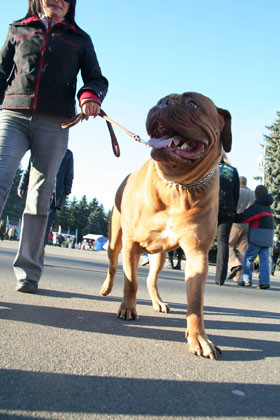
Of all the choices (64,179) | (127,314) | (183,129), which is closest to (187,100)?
(183,129)

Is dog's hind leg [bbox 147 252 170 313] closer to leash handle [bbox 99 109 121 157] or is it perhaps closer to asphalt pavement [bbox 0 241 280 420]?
asphalt pavement [bbox 0 241 280 420]

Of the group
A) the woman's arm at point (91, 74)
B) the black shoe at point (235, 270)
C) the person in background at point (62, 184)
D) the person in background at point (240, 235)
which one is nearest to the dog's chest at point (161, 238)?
the woman's arm at point (91, 74)

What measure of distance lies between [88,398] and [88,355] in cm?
47

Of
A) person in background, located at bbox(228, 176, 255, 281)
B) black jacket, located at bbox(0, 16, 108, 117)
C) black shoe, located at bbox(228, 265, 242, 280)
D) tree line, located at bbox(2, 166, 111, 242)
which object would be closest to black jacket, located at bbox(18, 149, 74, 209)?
black jacket, located at bbox(0, 16, 108, 117)

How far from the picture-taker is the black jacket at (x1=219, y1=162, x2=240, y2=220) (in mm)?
5766

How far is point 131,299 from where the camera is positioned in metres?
2.81

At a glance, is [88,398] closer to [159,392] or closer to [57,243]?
[159,392]

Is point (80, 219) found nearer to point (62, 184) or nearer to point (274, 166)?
point (274, 166)

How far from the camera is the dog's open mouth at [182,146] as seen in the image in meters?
2.36

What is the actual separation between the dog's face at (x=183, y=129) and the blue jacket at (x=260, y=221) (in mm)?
5003

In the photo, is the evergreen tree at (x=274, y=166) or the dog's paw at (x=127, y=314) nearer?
the dog's paw at (x=127, y=314)

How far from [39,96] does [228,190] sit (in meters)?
3.66

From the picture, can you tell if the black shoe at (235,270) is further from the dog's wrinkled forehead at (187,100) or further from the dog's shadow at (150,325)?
the dog's wrinkled forehead at (187,100)

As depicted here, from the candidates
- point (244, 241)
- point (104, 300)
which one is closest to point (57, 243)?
point (244, 241)
